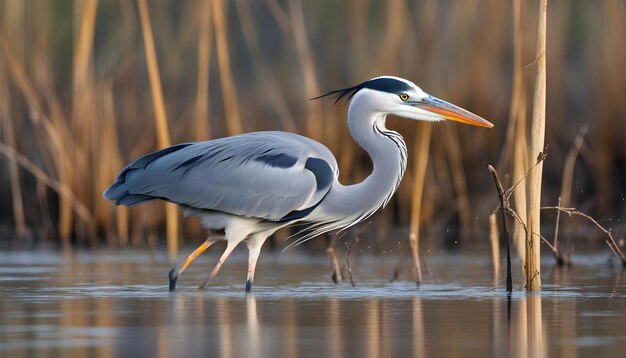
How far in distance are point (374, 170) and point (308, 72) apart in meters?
3.26

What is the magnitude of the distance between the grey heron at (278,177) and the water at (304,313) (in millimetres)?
444

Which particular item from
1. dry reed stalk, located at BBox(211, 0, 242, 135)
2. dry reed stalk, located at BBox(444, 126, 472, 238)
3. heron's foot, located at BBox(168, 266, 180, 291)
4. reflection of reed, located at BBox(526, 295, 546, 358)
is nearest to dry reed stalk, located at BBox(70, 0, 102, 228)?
dry reed stalk, located at BBox(211, 0, 242, 135)

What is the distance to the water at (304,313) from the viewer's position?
562cm

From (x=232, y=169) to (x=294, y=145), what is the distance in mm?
426

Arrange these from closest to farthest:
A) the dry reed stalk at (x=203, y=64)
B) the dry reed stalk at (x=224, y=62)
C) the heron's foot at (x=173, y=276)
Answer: the heron's foot at (x=173, y=276), the dry reed stalk at (x=224, y=62), the dry reed stalk at (x=203, y=64)

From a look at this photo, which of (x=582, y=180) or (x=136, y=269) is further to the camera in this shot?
(x=582, y=180)

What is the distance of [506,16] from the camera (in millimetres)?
13086

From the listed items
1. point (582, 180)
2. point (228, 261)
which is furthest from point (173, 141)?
point (582, 180)

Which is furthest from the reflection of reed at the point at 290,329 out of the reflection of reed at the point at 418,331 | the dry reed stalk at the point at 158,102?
the dry reed stalk at the point at 158,102

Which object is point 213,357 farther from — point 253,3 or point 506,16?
point 253,3

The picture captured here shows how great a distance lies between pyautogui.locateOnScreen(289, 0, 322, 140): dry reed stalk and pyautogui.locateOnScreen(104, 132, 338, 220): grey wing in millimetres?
Answer: 2940

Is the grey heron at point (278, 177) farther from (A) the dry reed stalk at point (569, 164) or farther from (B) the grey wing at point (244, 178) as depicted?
(A) the dry reed stalk at point (569, 164)

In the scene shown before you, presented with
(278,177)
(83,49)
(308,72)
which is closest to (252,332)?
(278,177)

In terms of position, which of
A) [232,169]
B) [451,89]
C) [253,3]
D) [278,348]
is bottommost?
[278,348]
